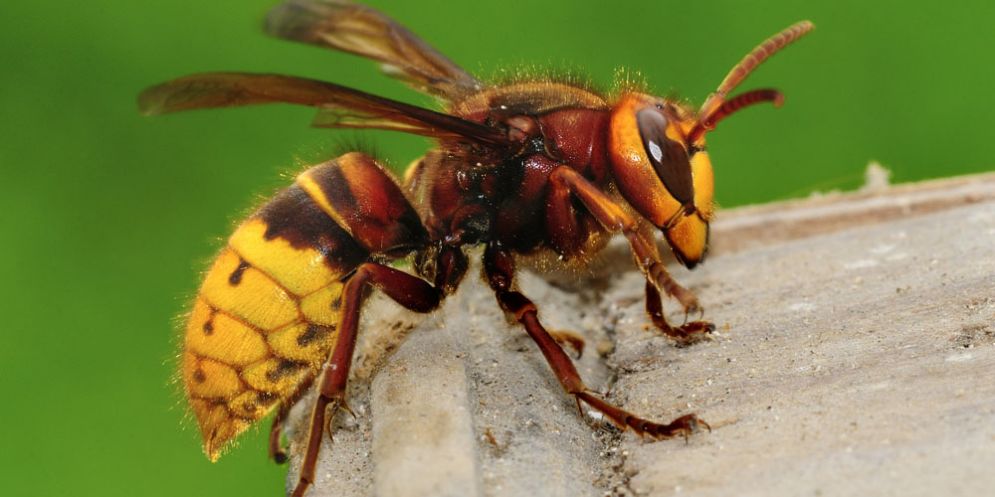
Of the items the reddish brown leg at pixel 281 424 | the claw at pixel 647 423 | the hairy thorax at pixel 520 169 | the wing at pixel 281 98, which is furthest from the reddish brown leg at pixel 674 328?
the reddish brown leg at pixel 281 424

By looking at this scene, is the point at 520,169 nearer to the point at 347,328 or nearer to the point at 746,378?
the point at 347,328

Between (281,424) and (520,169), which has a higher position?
(520,169)

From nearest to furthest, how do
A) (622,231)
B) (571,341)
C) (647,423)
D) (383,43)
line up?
1. (647,423)
2. (622,231)
3. (571,341)
4. (383,43)

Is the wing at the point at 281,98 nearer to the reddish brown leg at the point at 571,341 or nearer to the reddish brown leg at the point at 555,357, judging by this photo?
the reddish brown leg at the point at 555,357

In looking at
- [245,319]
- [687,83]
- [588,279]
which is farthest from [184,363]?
[687,83]

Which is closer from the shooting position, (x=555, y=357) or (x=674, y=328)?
(x=555, y=357)

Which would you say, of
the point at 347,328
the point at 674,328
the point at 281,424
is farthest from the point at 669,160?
the point at 281,424

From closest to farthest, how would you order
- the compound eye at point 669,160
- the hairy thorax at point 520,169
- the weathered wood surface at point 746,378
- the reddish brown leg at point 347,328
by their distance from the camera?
the weathered wood surface at point 746,378
the reddish brown leg at point 347,328
the compound eye at point 669,160
the hairy thorax at point 520,169
